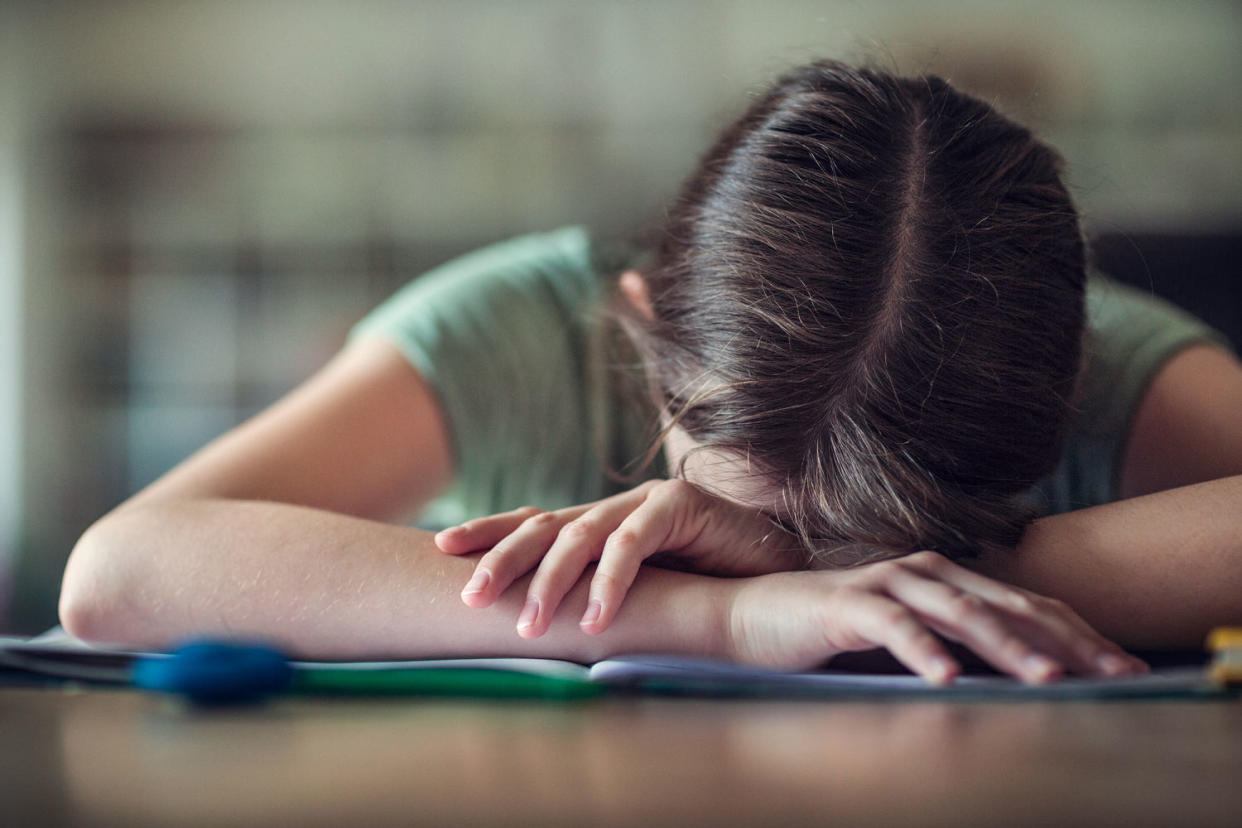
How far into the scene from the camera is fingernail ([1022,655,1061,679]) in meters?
0.39

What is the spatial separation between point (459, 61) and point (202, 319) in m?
1.08

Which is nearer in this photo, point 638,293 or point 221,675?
point 221,675

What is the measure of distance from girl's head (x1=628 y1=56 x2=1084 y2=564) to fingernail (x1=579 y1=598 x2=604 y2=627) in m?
0.14

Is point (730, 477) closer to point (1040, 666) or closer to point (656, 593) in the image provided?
point (656, 593)

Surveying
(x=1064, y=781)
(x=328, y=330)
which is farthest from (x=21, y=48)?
(x=1064, y=781)

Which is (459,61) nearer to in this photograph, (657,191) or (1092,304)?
(657,191)

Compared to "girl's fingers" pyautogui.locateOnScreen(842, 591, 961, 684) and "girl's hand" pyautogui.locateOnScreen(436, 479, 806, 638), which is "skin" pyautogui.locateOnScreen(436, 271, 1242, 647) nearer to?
"girl's hand" pyautogui.locateOnScreen(436, 479, 806, 638)

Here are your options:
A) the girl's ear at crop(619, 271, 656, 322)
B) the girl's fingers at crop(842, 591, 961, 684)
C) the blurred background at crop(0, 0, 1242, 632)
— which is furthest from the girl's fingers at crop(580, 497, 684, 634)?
the blurred background at crop(0, 0, 1242, 632)

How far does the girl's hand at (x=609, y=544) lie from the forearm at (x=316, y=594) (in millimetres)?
12

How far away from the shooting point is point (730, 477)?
1.83 ft

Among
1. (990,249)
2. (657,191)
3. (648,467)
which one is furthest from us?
(657,191)

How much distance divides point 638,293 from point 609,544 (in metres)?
0.36

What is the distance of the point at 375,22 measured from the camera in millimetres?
2871

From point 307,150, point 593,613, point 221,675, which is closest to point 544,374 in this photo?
point 593,613
